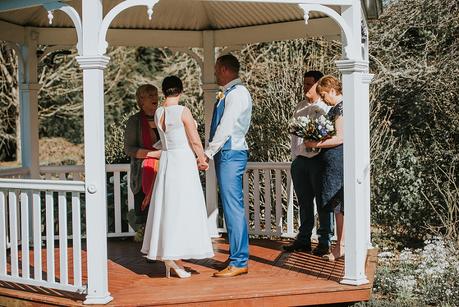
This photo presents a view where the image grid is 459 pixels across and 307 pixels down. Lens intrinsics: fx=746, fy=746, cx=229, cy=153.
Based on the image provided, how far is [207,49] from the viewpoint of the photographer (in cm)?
927

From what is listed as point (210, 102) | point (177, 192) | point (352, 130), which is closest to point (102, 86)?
point (177, 192)

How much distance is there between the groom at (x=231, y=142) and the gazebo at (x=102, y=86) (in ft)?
2.32

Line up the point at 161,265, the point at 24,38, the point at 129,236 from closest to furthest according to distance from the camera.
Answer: the point at 161,265, the point at 24,38, the point at 129,236

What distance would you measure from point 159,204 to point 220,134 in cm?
80

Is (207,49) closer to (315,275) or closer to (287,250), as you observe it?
(287,250)

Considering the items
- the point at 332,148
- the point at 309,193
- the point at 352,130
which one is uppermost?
the point at 352,130

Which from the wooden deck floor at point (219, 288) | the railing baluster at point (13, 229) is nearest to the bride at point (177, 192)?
the wooden deck floor at point (219, 288)

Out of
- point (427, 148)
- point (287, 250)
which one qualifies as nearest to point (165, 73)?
point (427, 148)

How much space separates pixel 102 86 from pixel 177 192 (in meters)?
1.17

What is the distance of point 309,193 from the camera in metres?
7.67

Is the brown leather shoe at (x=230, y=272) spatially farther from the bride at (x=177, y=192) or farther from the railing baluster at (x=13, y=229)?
the railing baluster at (x=13, y=229)

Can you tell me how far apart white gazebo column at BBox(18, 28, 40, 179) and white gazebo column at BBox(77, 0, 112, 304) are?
3.30m

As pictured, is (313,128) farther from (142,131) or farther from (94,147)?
(94,147)

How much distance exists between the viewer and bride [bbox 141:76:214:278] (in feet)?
20.8
